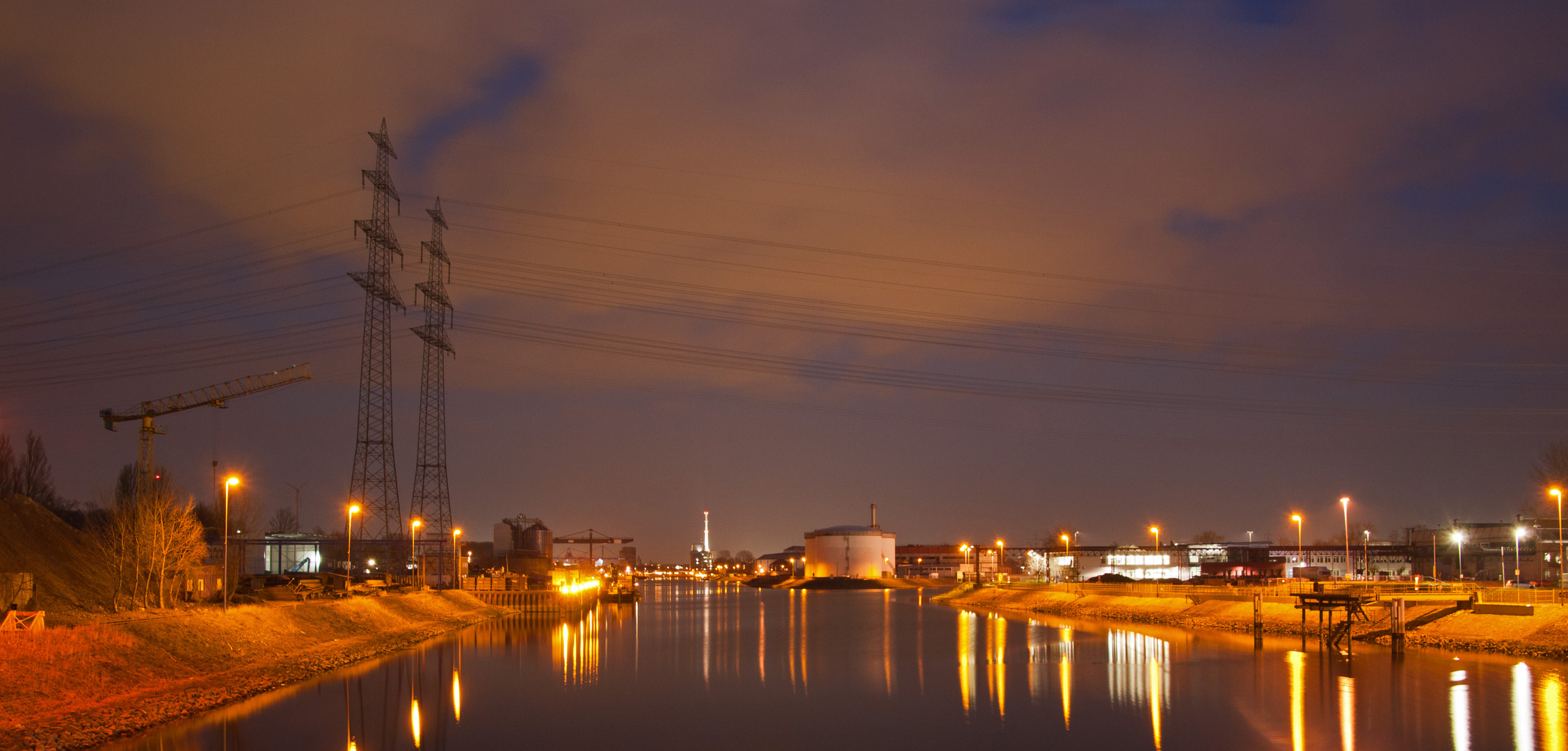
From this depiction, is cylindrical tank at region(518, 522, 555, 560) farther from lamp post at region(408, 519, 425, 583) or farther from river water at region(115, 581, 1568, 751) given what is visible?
river water at region(115, 581, 1568, 751)

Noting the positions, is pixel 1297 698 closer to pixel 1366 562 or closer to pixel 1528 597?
pixel 1528 597

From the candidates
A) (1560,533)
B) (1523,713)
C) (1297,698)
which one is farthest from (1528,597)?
(1523,713)

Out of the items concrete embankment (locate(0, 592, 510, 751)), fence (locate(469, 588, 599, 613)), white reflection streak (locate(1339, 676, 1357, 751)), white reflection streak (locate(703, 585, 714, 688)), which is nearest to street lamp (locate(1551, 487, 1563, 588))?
white reflection streak (locate(1339, 676, 1357, 751))

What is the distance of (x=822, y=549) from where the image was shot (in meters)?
184

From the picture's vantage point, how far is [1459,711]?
28.9 meters

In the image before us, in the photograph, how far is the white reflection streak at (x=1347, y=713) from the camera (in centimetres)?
2541

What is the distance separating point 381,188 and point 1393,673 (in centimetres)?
6130

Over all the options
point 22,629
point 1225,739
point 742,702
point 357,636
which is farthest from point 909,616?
point 22,629

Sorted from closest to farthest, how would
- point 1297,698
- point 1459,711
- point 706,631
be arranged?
point 1459,711 → point 1297,698 → point 706,631

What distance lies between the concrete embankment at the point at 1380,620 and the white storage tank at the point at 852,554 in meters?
92.7

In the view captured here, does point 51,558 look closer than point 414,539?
Yes

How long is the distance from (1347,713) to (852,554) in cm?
15279

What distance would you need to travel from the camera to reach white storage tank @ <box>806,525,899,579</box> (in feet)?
591

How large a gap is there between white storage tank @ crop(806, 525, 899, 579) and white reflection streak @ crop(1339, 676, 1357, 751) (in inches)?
5704
